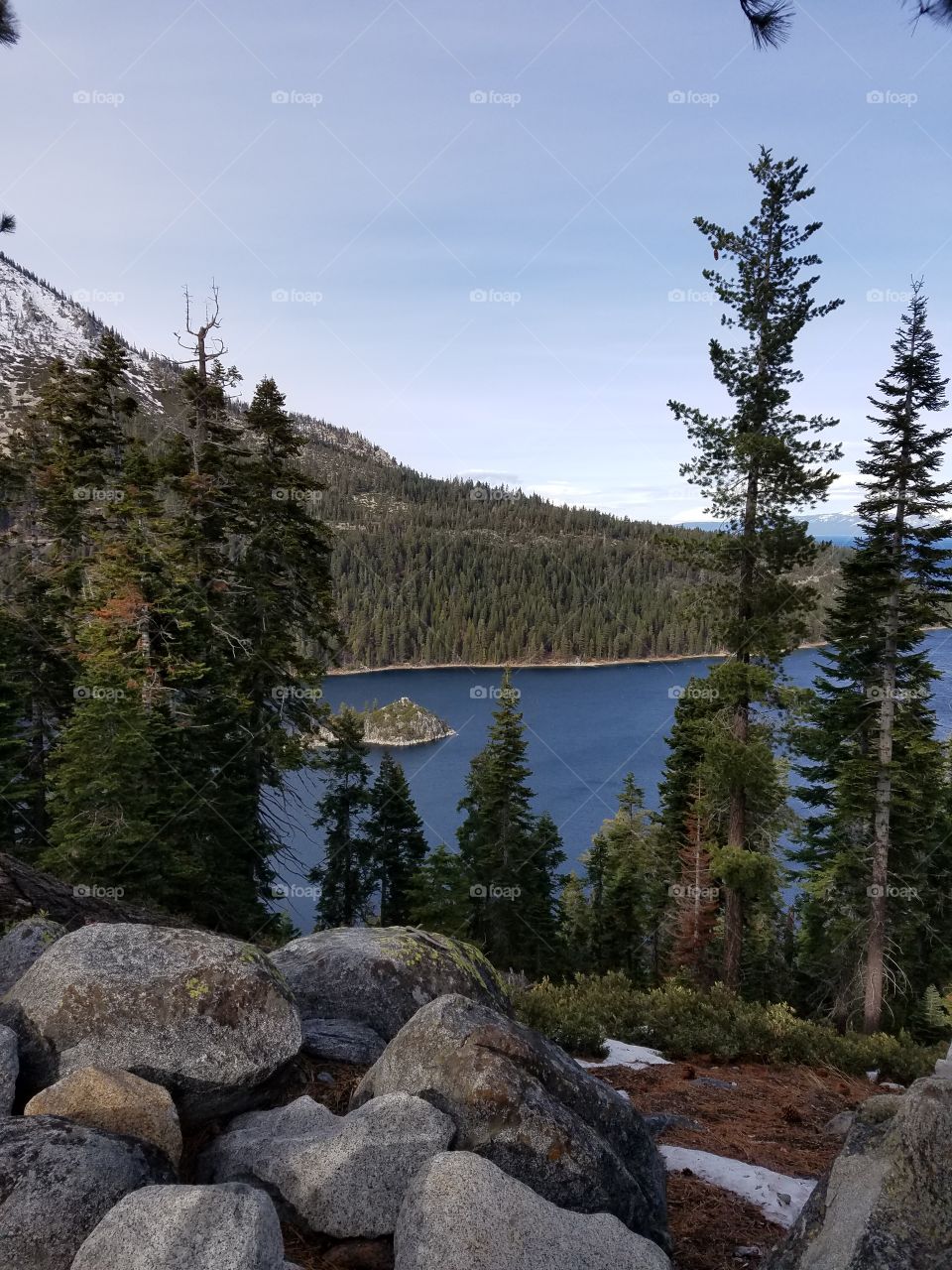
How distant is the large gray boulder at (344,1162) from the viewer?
4.03m

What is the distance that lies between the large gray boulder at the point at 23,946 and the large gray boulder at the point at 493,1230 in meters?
3.96

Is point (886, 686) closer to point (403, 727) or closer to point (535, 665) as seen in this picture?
point (403, 727)

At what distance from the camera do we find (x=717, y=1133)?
7.22m

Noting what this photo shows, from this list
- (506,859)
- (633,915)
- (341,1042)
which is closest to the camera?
(341,1042)

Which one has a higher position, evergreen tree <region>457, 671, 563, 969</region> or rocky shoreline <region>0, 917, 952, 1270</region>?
rocky shoreline <region>0, 917, 952, 1270</region>

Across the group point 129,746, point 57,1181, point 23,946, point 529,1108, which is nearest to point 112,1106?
point 57,1181

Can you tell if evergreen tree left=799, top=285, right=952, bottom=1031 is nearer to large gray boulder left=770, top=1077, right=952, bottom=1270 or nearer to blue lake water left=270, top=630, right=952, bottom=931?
blue lake water left=270, top=630, right=952, bottom=931

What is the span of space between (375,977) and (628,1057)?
473 cm

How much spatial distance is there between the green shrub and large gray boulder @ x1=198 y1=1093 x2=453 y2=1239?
588 cm

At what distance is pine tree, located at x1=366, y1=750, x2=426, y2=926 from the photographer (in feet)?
115

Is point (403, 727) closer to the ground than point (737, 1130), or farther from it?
closer to the ground

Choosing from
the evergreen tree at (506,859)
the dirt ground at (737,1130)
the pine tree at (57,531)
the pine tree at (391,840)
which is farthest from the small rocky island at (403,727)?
the dirt ground at (737,1130)

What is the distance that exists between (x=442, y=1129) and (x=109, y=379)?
25.1 metres

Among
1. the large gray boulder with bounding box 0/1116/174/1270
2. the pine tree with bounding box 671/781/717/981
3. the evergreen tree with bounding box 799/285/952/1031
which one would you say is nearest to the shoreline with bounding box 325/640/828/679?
the pine tree with bounding box 671/781/717/981
